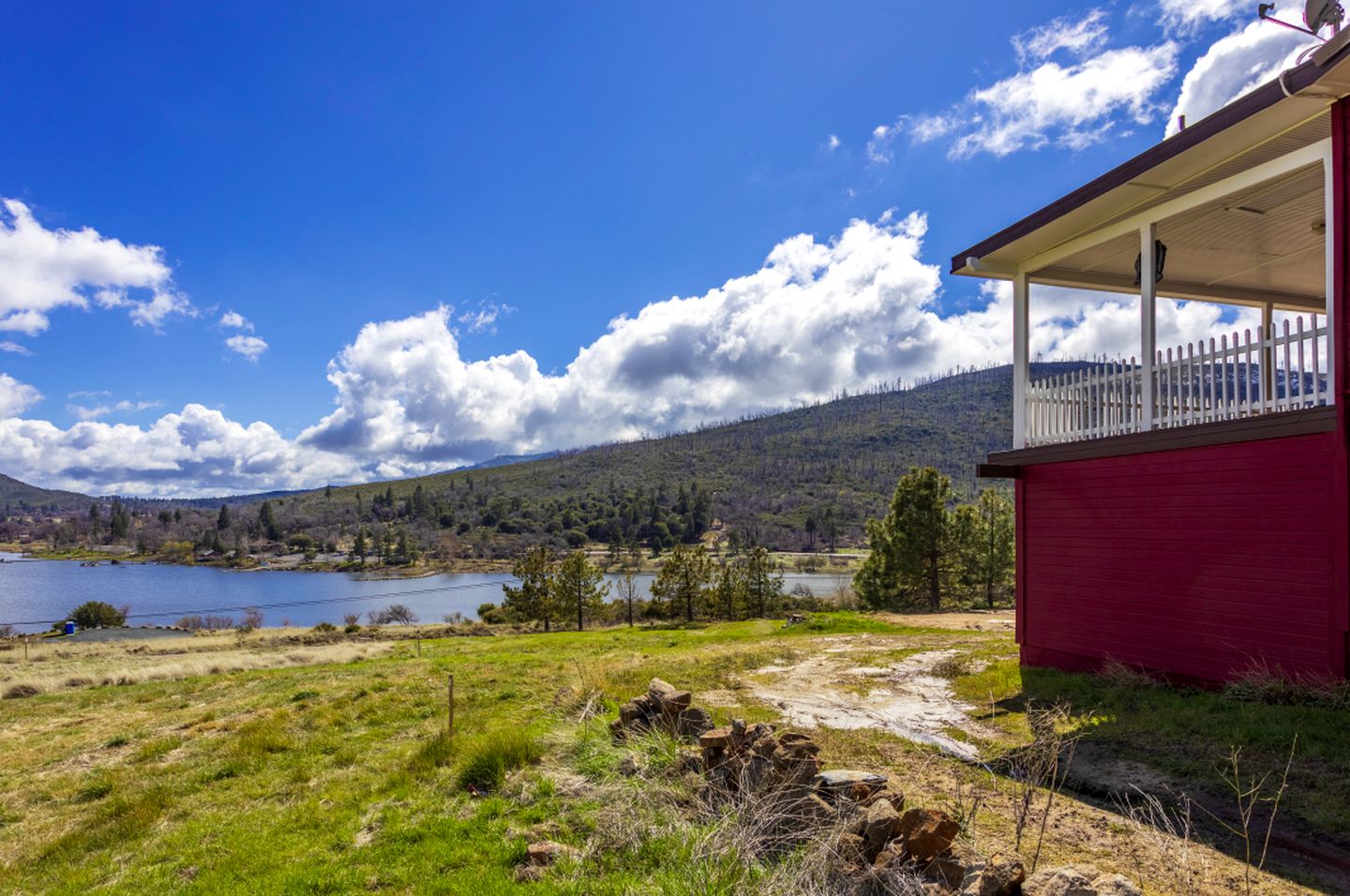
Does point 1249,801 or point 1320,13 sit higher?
point 1320,13

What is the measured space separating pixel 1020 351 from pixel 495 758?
325 inches

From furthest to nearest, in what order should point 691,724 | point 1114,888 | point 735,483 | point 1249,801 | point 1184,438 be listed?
point 735,483 → point 1184,438 → point 691,724 → point 1249,801 → point 1114,888

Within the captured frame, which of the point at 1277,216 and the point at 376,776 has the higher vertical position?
the point at 1277,216

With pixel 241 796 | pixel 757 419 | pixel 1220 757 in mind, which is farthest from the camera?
pixel 757 419

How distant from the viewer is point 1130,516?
8.51 m

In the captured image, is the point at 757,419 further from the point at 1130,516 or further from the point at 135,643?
the point at 1130,516

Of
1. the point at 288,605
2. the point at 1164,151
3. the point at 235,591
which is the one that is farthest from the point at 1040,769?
the point at 235,591

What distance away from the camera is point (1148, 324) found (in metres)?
8.41

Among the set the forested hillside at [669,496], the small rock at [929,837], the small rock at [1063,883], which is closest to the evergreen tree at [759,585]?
the small rock at [929,837]

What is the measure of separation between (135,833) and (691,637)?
1597 centimetres

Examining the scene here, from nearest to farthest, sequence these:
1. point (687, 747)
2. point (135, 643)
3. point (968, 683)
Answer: point (687, 747) < point (968, 683) < point (135, 643)

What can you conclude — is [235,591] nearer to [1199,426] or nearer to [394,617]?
[394,617]

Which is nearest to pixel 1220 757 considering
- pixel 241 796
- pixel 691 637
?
pixel 241 796

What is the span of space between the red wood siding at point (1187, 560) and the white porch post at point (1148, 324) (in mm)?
577
